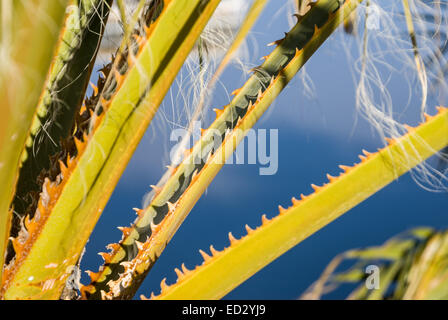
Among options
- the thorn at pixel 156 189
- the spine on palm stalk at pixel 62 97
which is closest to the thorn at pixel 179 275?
the thorn at pixel 156 189

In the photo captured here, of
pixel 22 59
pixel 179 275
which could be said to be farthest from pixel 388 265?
pixel 22 59

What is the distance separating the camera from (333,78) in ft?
15.3

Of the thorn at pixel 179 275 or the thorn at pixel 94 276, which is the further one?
the thorn at pixel 94 276

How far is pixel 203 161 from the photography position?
0.96 metres

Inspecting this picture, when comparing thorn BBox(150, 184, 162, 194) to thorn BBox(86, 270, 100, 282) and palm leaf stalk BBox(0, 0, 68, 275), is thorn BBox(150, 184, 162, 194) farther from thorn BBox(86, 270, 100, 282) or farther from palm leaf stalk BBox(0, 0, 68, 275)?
palm leaf stalk BBox(0, 0, 68, 275)

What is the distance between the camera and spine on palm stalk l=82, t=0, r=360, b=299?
860mm

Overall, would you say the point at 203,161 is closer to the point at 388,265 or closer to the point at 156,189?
the point at 156,189

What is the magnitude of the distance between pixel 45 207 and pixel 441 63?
0.98 metres

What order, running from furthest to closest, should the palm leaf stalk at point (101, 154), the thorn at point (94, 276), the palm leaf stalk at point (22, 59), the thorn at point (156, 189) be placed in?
1. the thorn at point (156, 189)
2. the thorn at point (94, 276)
3. the palm leaf stalk at point (101, 154)
4. the palm leaf stalk at point (22, 59)

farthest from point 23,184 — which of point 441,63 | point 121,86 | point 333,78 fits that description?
point 333,78

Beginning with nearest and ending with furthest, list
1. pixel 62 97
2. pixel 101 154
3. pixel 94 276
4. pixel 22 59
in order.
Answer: pixel 22 59
pixel 101 154
pixel 94 276
pixel 62 97

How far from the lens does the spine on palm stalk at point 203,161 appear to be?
860 millimetres

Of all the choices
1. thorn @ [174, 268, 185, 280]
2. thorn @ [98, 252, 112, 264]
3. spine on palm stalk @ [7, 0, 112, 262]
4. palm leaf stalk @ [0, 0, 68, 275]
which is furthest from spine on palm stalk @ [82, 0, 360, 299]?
palm leaf stalk @ [0, 0, 68, 275]

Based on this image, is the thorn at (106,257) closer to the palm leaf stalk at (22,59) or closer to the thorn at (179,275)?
the thorn at (179,275)
